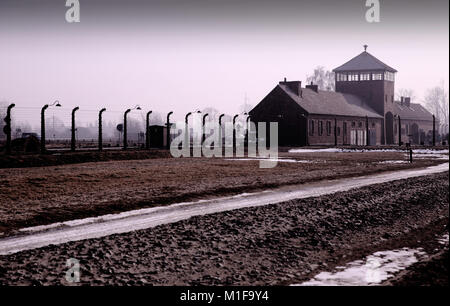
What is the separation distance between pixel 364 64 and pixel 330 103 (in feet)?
29.2

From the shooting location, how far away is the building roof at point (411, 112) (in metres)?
71.8

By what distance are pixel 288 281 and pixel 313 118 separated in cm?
4646

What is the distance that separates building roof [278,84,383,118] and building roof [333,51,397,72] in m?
3.49

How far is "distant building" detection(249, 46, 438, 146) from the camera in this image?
5262 centimetres

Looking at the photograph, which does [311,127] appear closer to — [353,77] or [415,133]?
[353,77]

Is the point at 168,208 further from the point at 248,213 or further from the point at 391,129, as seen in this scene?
the point at 391,129

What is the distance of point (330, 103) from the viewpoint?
192ft

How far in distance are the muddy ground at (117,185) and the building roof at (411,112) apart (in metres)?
50.6

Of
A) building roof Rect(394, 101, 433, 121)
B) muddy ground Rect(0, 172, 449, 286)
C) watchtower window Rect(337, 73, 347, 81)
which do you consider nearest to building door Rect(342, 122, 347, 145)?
watchtower window Rect(337, 73, 347, 81)

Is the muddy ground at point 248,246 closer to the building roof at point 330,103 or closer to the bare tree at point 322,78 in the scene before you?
the building roof at point 330,103

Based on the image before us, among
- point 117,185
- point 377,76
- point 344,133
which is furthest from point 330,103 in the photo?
point 117,185

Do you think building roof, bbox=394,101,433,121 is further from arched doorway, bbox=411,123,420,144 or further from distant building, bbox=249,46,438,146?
arched doorway, bbox=411,123,420,144

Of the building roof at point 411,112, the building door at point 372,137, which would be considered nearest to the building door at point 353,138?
the building door at point 372,137

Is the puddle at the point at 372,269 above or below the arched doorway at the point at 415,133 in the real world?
below
